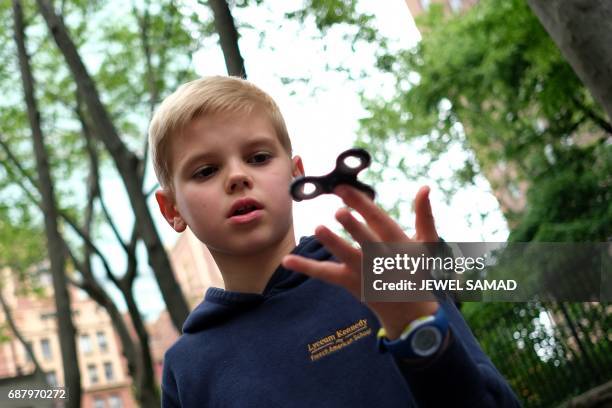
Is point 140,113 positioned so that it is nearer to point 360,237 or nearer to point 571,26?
point 571,26

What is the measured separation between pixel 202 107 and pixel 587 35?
356cm

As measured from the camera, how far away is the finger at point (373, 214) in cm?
111

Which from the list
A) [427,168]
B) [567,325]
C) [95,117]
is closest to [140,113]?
[95,117]

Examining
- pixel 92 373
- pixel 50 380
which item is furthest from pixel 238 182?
pixel 92 373

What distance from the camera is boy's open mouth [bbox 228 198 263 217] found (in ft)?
5.26

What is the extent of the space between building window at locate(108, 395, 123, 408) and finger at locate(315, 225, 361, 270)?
221 ft

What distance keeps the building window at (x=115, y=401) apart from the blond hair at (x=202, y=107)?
219 feet

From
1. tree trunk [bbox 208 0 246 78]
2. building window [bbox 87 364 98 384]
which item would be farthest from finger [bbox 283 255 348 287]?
building window [bbox 87 364 98 384]

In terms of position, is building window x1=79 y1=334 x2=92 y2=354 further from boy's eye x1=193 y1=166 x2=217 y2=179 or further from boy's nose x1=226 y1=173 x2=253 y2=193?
boy's nose x1=226 y1=173 x2=253 y2=193

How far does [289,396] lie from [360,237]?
596 mm

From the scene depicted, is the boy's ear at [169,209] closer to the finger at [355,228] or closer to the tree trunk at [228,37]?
the finger at [355,228]

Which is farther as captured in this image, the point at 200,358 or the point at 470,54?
the point at 470,54

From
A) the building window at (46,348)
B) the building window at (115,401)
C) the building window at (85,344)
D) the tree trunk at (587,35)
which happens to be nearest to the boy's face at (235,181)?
the tree trunk at (587,35)

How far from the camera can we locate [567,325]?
385 inches
